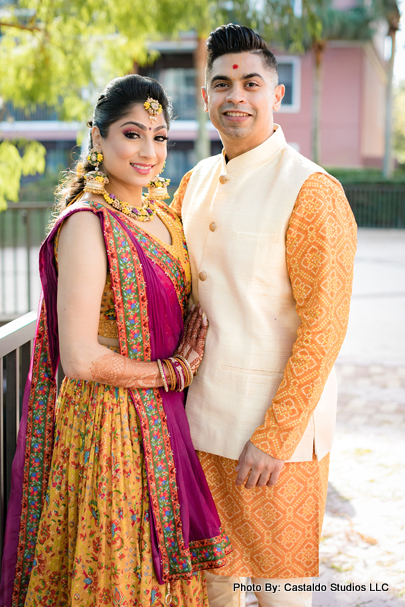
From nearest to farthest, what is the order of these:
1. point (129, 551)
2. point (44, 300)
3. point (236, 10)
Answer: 1. point (129, 551)
2. point (44, 300)
3. point (236, 10)

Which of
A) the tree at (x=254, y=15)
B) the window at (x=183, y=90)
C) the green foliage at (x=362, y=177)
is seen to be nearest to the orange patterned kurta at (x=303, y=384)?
the tree at (x=254, y=15)

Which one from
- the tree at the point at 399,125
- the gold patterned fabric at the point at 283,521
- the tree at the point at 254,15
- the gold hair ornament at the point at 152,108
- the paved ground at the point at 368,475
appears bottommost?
the paved ground at the point at 368,475

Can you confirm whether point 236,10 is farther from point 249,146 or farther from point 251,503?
point 251,503

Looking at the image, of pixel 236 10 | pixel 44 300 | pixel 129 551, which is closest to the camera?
pixel 129 551

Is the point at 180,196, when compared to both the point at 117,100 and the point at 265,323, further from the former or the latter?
the point at 265,323

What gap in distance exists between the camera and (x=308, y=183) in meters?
1.98

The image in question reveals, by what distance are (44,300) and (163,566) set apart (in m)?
0.92

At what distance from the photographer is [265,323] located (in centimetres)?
206

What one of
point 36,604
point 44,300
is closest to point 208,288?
point 44,300

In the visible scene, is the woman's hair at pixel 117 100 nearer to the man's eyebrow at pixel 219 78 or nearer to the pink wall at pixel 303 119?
the man's eyebrow at pixel 219 78

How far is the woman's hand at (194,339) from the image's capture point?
2.07m

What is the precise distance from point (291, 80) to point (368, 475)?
22.5 metres

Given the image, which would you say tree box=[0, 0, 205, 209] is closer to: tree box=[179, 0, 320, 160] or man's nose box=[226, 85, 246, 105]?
tree box=[179, 0, 320, 160]

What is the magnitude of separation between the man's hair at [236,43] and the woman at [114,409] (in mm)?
237
